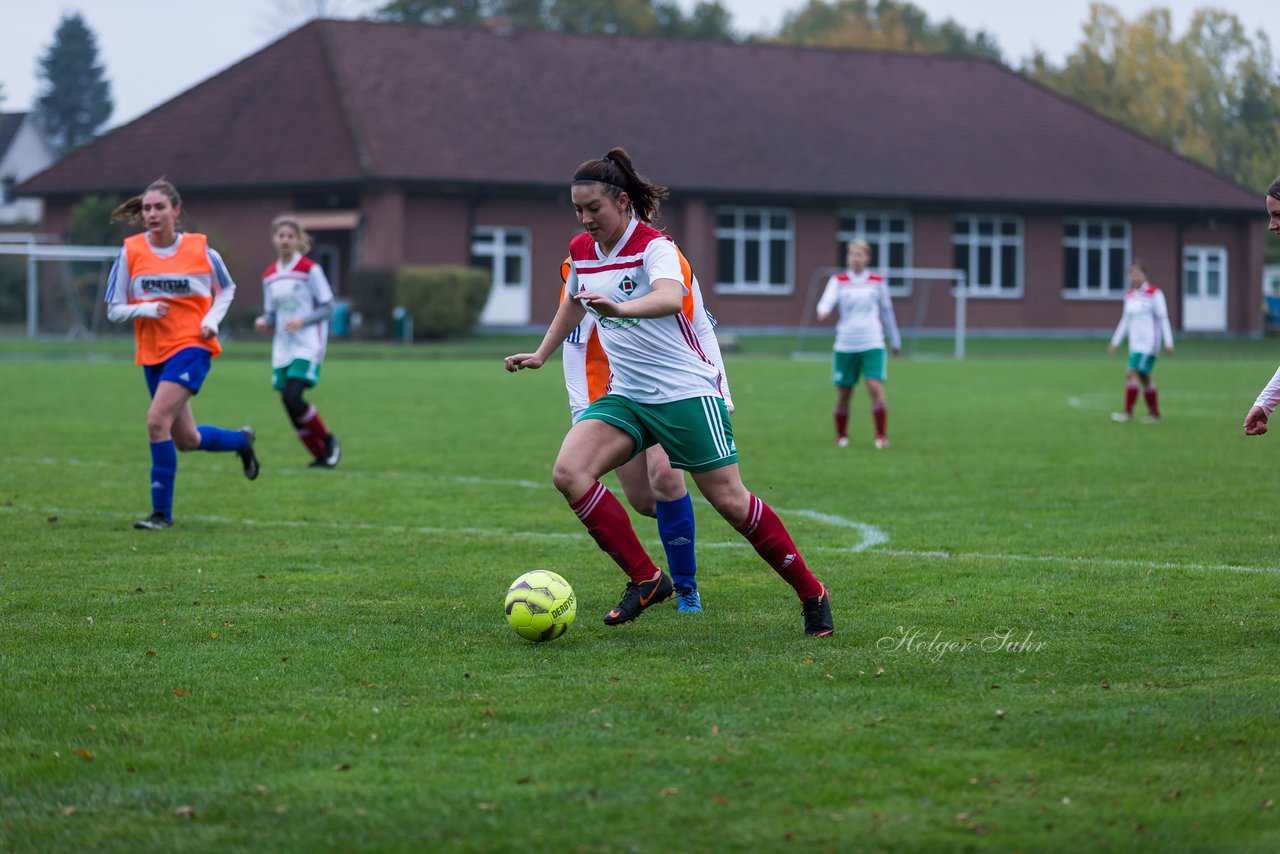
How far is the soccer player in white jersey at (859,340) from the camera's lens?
15.9 m

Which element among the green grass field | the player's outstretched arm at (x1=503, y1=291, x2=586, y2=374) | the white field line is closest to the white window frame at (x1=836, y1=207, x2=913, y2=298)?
the green grass field

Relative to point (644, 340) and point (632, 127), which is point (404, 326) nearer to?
point (632, 127)

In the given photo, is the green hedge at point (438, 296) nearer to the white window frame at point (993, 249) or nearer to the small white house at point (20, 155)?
the white window frame at point (993, 249)

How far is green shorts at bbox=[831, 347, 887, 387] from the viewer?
15.9 metres

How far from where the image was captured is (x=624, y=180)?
254 inches

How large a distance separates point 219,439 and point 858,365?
7.17 metres

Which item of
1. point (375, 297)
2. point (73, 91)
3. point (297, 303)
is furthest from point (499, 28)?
point (73, 91)

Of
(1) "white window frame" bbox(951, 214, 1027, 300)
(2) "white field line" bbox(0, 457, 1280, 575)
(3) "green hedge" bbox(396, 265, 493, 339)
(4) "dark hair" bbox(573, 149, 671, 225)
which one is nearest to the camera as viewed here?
(4) "dark hair" bbox(573, 149, 671, 225)

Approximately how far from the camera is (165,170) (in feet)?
152

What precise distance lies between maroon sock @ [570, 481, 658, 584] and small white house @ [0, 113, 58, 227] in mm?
82689

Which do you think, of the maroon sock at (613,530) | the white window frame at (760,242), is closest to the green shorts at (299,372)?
the maroon sock at (613,530)

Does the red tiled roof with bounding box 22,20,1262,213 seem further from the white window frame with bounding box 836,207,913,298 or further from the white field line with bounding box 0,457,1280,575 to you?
the white field line with bounding box 0,457,1280,575

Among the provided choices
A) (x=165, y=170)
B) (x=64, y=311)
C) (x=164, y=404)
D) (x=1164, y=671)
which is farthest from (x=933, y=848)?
(x=165, y=170)

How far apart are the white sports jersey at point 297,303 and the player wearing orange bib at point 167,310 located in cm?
330
